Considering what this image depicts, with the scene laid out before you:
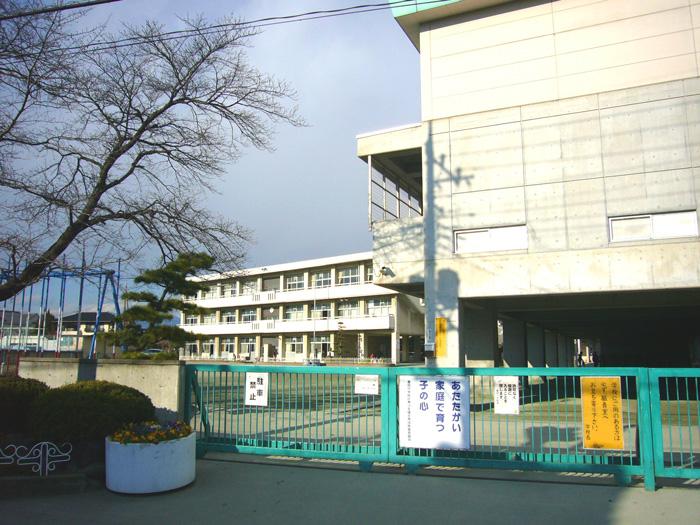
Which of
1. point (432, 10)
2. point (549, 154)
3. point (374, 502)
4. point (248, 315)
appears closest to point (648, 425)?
point (374, 502)

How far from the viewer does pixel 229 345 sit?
76500mm

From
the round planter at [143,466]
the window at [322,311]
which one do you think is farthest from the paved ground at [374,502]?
the window at [322,311]

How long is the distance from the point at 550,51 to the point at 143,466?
16.7 meters

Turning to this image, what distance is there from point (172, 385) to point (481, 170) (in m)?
12.2

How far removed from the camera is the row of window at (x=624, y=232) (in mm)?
15570

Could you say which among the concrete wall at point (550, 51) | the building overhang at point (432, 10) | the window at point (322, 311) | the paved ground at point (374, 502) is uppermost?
the building overhang at point (432, 10)

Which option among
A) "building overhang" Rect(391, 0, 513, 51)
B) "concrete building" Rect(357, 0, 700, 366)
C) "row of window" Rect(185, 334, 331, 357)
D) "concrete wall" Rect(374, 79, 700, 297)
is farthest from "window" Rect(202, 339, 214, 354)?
"building overhang" Rect(391, 0, 513, 51)

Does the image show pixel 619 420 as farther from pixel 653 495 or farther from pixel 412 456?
pixel 412 456

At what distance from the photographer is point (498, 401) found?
774 centimetres

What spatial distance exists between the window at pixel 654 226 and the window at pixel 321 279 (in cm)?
5087

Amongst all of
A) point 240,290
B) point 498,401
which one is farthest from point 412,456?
point 240,290

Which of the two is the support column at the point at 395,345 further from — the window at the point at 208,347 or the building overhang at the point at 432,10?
the building overhang at the point at 432,10

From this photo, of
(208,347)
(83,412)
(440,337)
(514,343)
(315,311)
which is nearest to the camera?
(83,412)

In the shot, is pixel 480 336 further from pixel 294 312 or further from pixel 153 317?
pixel 294 312
